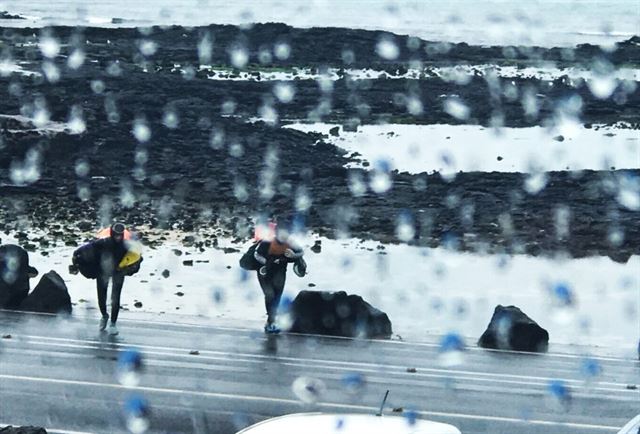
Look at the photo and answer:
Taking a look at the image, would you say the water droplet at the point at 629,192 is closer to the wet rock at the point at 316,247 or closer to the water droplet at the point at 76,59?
the wet rock at the point at 316,247

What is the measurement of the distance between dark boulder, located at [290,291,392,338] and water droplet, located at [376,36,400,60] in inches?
1999

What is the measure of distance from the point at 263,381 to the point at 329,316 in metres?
3.54

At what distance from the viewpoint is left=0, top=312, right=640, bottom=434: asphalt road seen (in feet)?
48.6

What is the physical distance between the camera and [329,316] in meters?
19.8

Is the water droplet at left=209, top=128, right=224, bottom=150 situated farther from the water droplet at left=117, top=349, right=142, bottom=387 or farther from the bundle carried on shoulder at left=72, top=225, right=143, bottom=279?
the water droplet at left=117, top=349, right=142, bottom=387

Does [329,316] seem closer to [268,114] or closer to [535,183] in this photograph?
[535,183]

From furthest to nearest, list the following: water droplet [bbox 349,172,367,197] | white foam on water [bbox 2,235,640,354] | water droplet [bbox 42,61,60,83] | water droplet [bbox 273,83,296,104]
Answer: water droplet [bbox 42,61,60,83], water droplet [bbox 273,83,296,104], water droplet [bbox 349,172,367,197], white foam on water [bbox 2,235,640,354]

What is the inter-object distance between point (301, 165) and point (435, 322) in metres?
14.3

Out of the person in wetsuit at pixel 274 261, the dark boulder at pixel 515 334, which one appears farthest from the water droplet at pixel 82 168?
the dark boulder at pixel 515 334

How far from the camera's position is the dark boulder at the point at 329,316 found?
1981 cm

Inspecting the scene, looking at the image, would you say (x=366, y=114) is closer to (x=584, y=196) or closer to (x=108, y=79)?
(x=108, y=79)

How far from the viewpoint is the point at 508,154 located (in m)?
40.3

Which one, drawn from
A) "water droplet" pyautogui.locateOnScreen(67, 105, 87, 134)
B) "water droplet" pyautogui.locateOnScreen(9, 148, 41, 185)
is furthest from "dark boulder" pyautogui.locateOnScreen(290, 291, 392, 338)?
"water droplet" pyautogui.locateOnScreen(67, 105, 87, 134)

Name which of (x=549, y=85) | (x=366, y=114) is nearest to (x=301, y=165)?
(x=366, y=114)
